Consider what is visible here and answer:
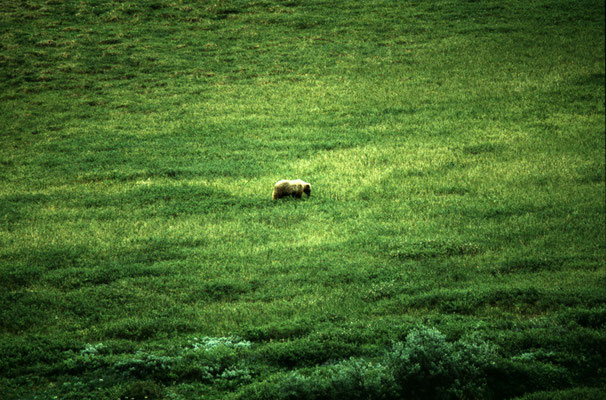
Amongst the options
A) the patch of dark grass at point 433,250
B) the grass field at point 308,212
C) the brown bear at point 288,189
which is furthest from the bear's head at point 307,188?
the patch of dark grass at point 433,250

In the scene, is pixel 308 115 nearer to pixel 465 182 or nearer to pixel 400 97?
pixel 400 97

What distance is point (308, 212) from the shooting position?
16.9 m

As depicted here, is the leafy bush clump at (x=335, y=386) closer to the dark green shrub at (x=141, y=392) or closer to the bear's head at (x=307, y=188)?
the dark green shrub at (x=141, y=392)

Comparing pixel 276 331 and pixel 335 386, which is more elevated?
pixel 335 386

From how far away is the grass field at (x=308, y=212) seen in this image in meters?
8.44

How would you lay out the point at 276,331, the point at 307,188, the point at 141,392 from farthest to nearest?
the point at 307,188
the point at 276,331
the point at 141,392

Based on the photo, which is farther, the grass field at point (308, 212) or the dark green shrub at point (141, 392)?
the grass field at point (308, 212)

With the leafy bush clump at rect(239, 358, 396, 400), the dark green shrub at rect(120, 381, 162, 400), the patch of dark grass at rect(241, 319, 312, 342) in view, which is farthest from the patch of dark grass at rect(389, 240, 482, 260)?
the dark green shrub at rect(120, 381, 162, 400)

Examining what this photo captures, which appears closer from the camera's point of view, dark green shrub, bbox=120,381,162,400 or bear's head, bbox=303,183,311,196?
dark green shrub, bbox=120,381,162,400

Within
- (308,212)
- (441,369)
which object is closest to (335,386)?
(441,369)

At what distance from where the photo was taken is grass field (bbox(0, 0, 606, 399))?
844cm

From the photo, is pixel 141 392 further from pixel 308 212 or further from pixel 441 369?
pixel 308 212

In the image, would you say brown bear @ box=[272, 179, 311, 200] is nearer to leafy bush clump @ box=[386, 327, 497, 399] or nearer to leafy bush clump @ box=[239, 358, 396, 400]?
leafy bush clump @ box=[386, 327, 497, 399]

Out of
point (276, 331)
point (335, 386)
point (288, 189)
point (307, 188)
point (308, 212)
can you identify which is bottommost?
point (308, 212)
